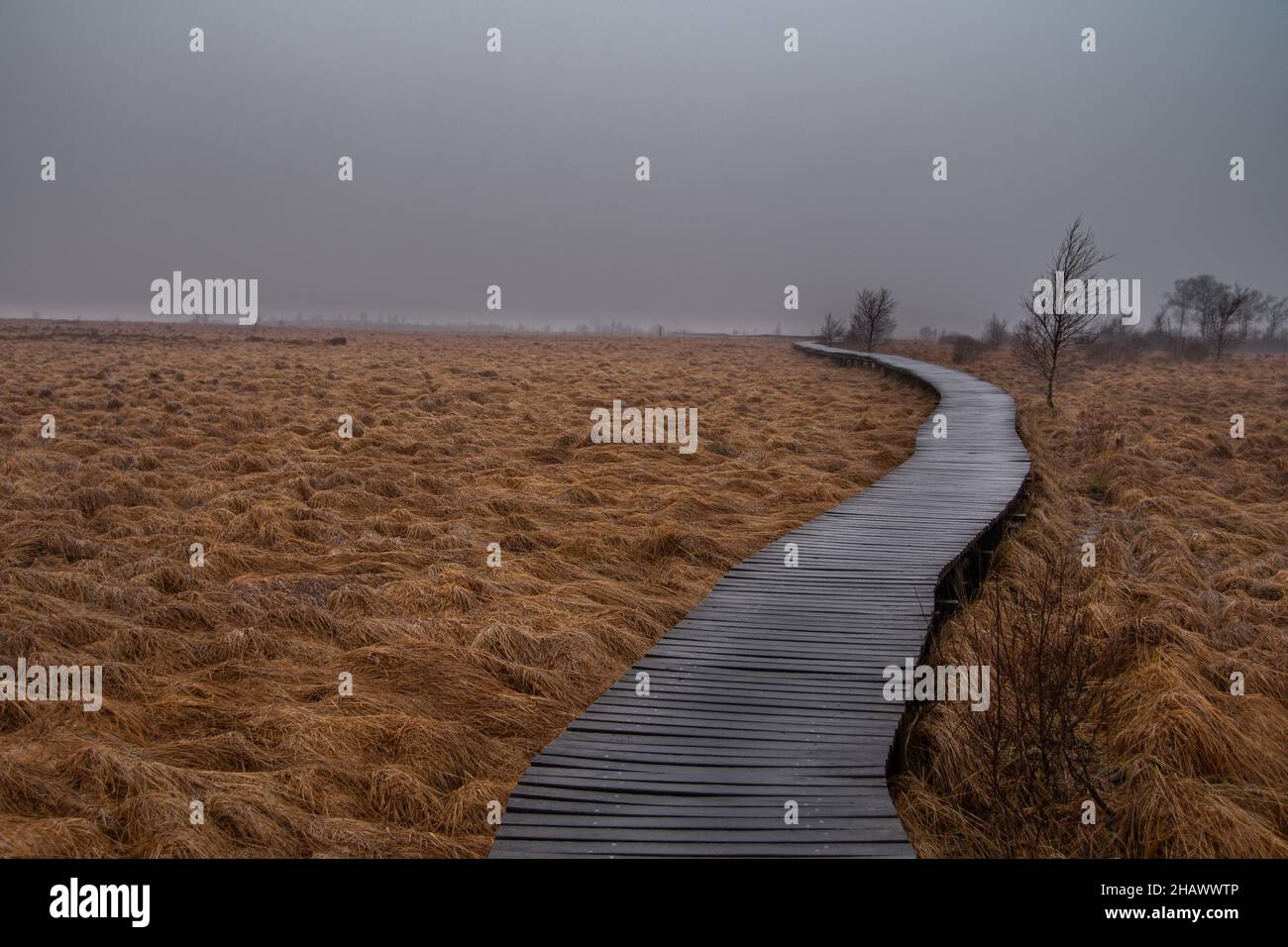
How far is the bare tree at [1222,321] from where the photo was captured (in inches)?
1638

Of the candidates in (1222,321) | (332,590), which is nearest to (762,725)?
(332,590)

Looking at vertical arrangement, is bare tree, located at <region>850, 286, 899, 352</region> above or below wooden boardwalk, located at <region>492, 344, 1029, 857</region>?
above

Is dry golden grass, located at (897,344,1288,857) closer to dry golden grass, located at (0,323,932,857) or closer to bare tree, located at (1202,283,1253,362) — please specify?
dry golden grass, located at (0,323,932,857)

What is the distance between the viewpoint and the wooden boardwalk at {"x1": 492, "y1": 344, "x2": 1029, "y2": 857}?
4.15 meters

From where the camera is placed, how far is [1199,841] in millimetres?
4617

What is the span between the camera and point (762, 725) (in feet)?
17.1

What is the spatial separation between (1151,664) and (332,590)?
7.23 meters

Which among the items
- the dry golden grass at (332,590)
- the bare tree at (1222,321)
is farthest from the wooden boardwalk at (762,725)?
the bare tree at (1222,321)

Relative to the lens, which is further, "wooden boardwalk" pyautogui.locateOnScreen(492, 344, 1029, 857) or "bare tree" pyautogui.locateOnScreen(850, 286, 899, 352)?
"bare tree" pyautogui.locateOnScreen(850, 286, 899, 352)

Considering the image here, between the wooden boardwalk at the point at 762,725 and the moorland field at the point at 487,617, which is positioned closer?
the wooden boardwalk at the point at 762,725

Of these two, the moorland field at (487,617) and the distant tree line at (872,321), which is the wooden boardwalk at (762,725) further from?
the distant tree line at (872,321)

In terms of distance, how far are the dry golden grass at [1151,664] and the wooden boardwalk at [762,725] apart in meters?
0.50

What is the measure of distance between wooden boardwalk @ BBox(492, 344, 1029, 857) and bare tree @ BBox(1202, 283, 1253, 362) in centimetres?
4119

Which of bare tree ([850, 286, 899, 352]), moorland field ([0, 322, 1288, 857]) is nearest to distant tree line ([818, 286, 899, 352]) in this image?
bare tree ([850, 286, 899, 352])
